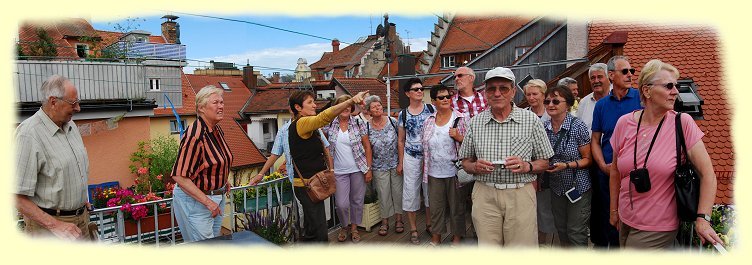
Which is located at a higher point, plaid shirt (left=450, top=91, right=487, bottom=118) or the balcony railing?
the balcony railing

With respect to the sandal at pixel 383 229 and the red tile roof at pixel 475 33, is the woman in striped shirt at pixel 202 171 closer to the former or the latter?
the sandal at pixel 383 229

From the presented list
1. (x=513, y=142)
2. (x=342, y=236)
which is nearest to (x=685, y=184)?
(x=513, y=142)

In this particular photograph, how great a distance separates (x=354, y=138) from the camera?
4.83 meters

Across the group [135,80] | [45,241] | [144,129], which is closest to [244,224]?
[45,241]

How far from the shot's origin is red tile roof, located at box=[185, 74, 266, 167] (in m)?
26.5

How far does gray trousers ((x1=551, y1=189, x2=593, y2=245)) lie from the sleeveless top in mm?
2062

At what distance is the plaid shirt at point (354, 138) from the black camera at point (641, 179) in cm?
276

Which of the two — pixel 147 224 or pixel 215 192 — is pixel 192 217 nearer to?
pixel 215 192

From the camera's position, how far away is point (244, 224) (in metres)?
4.64

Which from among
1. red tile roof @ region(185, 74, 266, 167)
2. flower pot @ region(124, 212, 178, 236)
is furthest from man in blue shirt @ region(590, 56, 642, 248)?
red tile roof @ region(185, 74, 266, 167)

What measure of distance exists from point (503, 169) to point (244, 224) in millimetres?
2761

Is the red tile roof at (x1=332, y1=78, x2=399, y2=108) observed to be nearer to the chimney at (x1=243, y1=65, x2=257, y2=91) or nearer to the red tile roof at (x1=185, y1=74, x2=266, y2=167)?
the red tile roof at (x1=185, y1=74, x2=266, y2=167)

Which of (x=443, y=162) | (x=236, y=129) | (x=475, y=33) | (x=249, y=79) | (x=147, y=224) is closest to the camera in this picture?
(x=443, y=162)

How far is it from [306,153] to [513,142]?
5.82 feet
